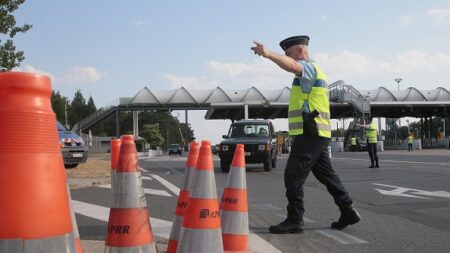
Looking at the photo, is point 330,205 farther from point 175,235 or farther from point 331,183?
point 175,235

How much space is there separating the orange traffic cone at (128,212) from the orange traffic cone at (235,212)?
43.9 inches

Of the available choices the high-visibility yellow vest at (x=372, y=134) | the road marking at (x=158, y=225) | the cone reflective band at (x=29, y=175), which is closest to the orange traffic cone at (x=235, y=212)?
the road marking at (x=158, y=225)

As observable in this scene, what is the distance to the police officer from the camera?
536 cm

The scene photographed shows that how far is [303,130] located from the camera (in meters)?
5.42

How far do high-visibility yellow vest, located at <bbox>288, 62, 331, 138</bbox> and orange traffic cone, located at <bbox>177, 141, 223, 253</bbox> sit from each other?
1.93 metres

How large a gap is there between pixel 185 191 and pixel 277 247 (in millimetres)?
1023

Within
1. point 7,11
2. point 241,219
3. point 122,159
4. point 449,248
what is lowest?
point 449,248

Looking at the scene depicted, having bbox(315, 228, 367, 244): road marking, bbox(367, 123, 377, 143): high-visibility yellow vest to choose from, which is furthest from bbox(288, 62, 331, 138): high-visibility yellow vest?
bbox(367, 123, 377, 143): high-visibility yellow vest

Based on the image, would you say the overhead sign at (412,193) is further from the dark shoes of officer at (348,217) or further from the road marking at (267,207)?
the dark shoes of officer at (348,217)

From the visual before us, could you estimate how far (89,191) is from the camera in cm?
972

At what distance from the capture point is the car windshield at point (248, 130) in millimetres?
17797

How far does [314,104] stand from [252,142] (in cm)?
1135

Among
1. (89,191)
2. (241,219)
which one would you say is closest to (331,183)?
(241,219)

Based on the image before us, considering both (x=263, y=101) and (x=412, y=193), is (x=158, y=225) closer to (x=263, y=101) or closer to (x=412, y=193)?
(x=412, y=193)
